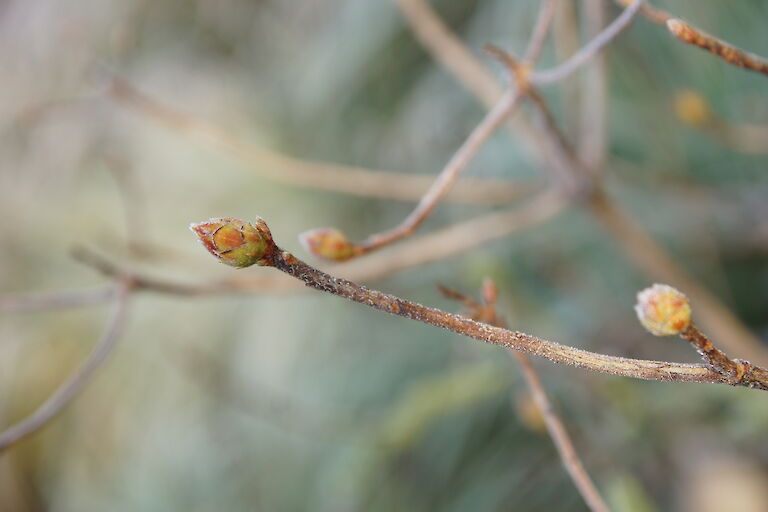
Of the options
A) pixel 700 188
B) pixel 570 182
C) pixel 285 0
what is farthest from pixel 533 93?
pixel 285 0

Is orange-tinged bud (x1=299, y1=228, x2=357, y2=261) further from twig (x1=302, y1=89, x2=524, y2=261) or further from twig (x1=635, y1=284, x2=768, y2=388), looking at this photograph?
twig (x1=635, y1=284, x2=768, y2=388)

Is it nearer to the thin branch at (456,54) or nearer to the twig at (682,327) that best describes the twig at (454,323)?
the twig at (682,327)

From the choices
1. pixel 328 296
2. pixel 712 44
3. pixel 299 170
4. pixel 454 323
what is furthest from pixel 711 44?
pixel 328 296

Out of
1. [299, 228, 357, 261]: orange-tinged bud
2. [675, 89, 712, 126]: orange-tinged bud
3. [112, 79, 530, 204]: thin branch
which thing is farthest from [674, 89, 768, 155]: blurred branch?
[299, 228, 357, 261]: orange-tinged bud

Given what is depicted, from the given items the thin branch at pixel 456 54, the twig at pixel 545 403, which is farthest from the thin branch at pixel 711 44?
the thin branch at pixel 456 54

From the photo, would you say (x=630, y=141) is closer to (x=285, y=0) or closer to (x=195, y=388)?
(x=285, y=0)

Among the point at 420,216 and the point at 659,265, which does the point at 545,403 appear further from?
the point at 659,265
